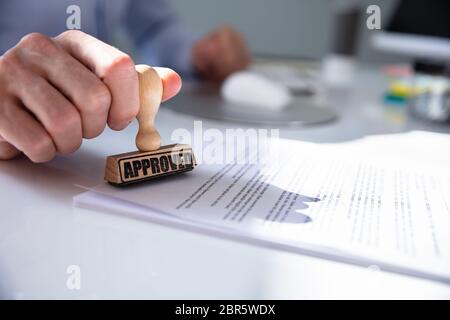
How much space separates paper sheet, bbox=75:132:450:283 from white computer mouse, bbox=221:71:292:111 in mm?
250

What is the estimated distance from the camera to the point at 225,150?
49 centimetres

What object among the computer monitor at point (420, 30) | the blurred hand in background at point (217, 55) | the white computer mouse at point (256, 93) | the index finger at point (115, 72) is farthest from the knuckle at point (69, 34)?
the computer monitor at point (420, 30)

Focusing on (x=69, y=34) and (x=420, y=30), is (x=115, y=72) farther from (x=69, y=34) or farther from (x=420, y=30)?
(x=420, y=30)

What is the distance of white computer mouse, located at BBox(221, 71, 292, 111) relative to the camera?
73 centimetres

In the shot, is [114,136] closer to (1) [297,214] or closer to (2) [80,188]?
(2) [80,188]

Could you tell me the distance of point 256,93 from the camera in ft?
2.42

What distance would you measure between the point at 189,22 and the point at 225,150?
117 cm

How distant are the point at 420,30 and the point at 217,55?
1.87 feet

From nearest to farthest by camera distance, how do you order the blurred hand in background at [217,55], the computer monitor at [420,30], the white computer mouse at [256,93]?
the white computer mouse at [256,93] → the blurred hand in background at [217,55] → the computer monitor at [420,30]

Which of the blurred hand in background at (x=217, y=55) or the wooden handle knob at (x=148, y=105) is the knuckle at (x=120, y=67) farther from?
the blurred hand in background at (x=217, y=55)

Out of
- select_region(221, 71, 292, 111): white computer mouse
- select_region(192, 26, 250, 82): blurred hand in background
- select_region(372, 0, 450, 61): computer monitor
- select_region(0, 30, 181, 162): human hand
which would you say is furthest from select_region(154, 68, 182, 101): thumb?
select_region(372, 0, 450, 61): computer monitor

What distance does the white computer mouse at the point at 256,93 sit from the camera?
2.40 feet

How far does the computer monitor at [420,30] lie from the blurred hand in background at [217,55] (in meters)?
0.48
